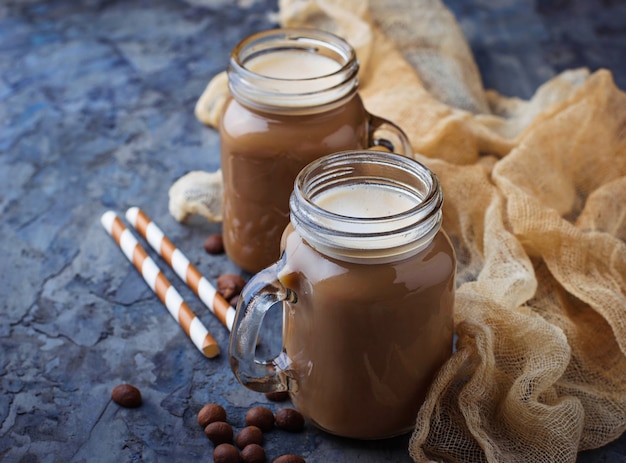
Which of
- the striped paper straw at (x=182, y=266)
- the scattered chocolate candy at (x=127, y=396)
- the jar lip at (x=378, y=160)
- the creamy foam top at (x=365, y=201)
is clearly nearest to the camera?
the jar lip at (x=378, y=160)

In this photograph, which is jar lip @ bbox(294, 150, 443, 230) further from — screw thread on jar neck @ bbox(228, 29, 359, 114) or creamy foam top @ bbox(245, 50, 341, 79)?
creamy foam top @ bbox(245, 50, 341, 79)

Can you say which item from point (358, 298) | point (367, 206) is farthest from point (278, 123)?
point (358, 298)

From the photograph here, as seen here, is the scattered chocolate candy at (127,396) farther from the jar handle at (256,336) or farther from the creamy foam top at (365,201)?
the creamy foam top at (365,201)

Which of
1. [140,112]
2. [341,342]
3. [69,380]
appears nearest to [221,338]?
[69,380]

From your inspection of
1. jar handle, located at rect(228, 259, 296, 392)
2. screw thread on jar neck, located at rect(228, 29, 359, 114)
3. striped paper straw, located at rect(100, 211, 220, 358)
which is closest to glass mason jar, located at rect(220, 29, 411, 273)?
screw thread on jar neck, located at rect(228, 29, 359, 114)

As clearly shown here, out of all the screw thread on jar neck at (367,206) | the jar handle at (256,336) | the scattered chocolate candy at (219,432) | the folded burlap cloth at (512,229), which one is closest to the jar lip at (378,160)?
the screw thread on jar neck at (367,206)

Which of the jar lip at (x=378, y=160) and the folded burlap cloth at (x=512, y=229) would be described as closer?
the jar lip at (x=378, y=160)
